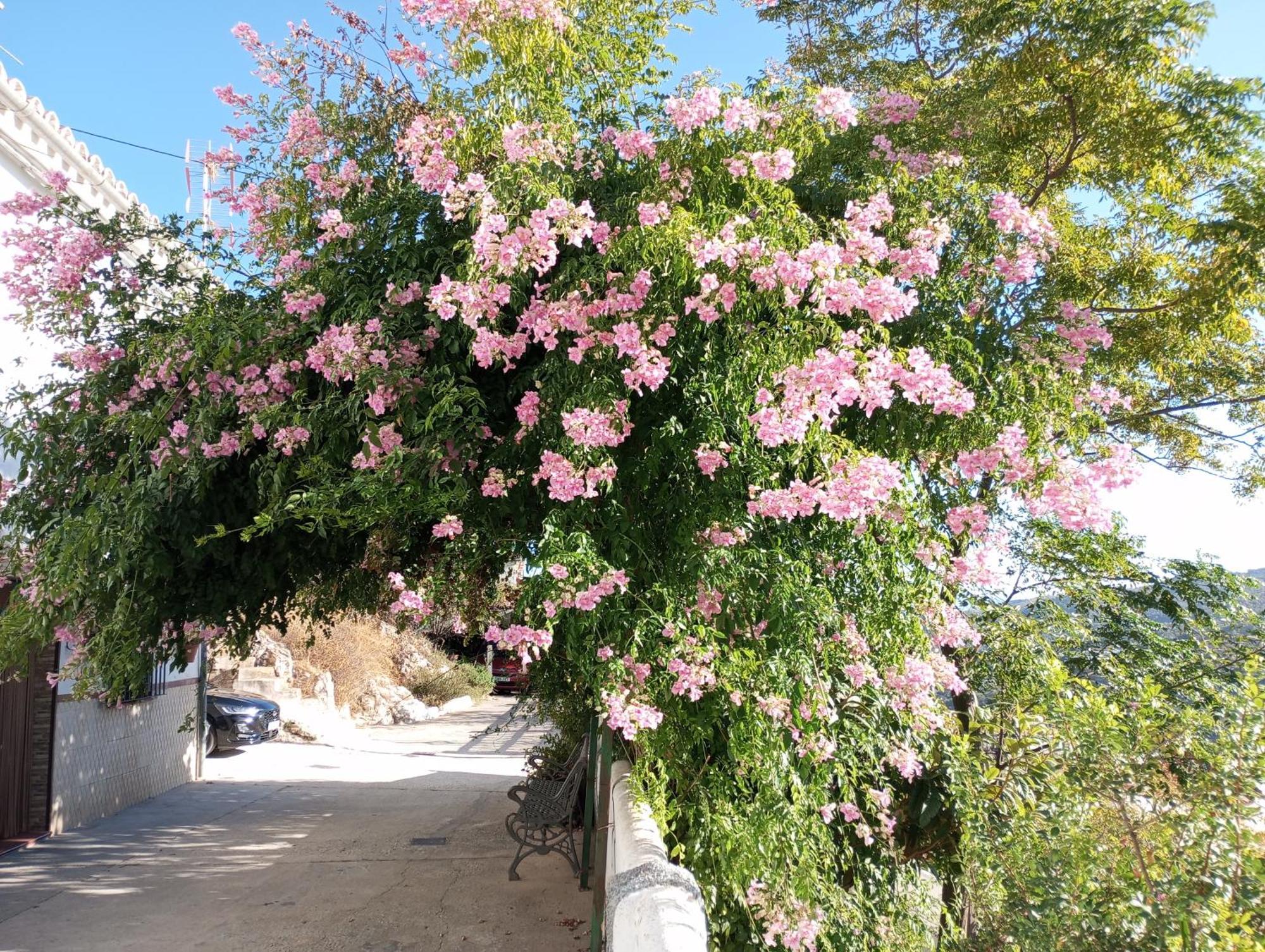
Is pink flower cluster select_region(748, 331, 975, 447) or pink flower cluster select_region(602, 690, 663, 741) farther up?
pink flower cluster select_region(748, 331, 975, 447)

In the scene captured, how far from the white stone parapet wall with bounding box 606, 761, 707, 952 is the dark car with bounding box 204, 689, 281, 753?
12.8 m

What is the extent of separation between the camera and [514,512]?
4.46 metres

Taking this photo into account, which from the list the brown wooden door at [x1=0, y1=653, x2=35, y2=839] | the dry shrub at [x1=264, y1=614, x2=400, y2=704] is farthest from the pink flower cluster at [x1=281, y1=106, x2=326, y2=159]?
the dry shrub at [x1=264, y1=614, x2=400, y2=704]

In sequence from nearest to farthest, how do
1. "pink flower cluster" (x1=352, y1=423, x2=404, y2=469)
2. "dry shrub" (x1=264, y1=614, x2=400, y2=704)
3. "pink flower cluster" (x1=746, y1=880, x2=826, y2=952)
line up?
"pink flower cluster" (x1=746, y1=880, x2=826, y2=952) < "pink flower cluster" (x1=352, y1=423, x2=404, y2=469) < "dry shrub" (x1=264, y1=614, x2=400, y2=704)

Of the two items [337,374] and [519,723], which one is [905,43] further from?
[519,723]

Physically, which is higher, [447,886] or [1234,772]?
[1234,772]

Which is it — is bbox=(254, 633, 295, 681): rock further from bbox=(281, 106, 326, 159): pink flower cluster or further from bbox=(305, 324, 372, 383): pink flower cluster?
bbox=(305, 324, 372, 383): pink flower cluster

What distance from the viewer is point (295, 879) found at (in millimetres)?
7312

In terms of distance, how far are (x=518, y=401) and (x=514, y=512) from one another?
53cm

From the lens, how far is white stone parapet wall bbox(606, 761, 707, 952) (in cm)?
247

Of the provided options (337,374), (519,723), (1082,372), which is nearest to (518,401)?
(337,374)

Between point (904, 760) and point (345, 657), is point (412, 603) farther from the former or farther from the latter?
point (345, 657)

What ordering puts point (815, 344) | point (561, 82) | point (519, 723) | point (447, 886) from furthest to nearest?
point (519, 723) → point (447, 886) → point (561, 82) → point (815, 344)

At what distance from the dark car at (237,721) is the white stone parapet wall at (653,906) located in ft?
42.1
